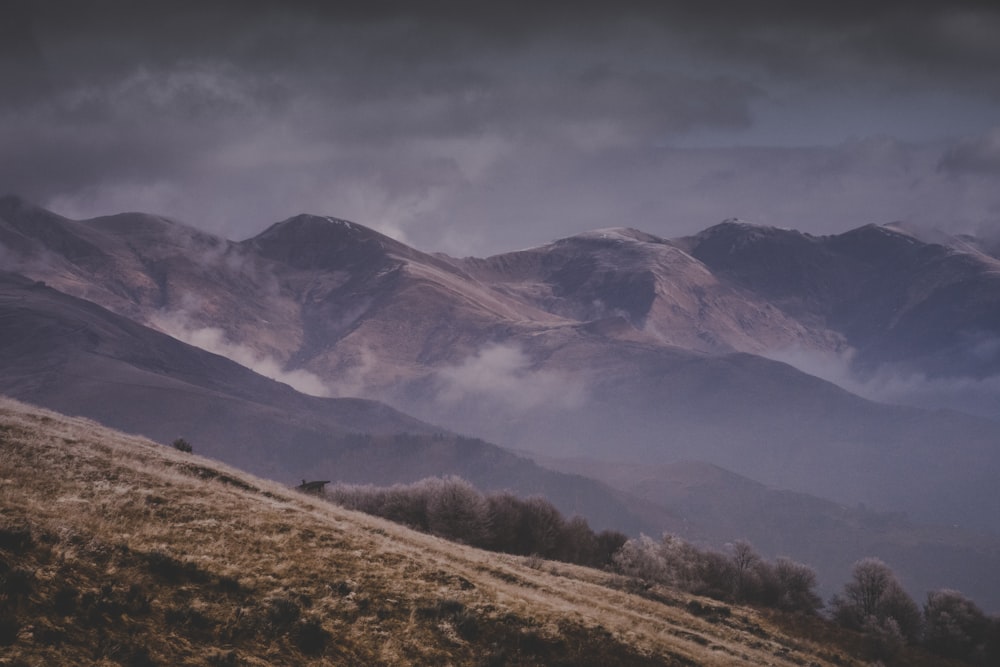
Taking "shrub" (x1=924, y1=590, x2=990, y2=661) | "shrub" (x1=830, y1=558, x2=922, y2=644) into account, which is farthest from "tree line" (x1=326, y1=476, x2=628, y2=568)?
"shrub" (x1=924, y1=590, x2=990, y2=661)

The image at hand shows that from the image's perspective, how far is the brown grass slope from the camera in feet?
55.2

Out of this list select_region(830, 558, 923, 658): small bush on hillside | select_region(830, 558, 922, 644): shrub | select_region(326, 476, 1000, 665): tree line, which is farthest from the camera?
select_region(830, 558, 922, 644): shrub

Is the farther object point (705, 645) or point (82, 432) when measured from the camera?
point (82, 432)

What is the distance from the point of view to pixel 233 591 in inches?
807

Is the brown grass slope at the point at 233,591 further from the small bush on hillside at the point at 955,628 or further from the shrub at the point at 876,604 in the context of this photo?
the small bush on hillside at the point at 955,628

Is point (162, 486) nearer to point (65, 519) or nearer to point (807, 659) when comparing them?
point (65, 519)

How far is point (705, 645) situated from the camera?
33281 mm

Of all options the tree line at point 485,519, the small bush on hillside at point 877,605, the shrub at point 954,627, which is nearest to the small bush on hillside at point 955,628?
the shrub at point 954,627

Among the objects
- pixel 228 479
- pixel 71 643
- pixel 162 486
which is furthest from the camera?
pixel 228 479

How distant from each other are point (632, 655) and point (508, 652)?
549 centimetres

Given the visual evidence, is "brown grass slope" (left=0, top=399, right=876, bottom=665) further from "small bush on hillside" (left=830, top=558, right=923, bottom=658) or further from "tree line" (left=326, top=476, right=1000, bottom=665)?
"small bush on hillside" (left=830, top=558, right=923, bottom=658)

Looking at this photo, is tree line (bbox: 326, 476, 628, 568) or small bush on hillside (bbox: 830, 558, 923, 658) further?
tree line (bbox: 326, 476, 628, 568)

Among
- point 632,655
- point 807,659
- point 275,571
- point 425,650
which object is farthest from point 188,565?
point 807,659

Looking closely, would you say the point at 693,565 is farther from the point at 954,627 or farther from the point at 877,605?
the point at 954,627
